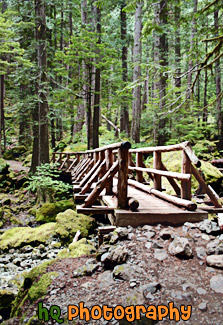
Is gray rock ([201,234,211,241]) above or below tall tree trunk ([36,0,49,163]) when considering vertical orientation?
below

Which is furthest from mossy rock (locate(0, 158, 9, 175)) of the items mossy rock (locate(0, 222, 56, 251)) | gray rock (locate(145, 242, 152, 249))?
gray rock (locate(145, 242, 152, 249))

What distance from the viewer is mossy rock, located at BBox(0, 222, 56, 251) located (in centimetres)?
697

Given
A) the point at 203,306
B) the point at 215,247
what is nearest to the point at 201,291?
→ the point at 203,306

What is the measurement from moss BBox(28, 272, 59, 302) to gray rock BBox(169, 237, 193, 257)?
6.17 ft

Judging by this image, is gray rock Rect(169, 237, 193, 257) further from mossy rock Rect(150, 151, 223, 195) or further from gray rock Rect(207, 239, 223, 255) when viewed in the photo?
mossy rock Rect(150, 151, 223, 195)

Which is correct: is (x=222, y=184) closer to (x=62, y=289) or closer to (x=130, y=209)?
(x=130, y=209)

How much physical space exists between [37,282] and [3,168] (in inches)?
495

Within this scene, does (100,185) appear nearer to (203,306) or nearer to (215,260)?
(215,260)

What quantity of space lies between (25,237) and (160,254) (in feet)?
17.3

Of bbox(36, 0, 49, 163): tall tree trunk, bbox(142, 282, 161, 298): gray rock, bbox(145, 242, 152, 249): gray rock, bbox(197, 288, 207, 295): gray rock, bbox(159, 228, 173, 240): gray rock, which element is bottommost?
bbox(142, 282, 161, 298): gray rock

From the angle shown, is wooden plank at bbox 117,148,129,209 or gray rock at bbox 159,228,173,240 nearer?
gray rock at bbox 159,228,173,240

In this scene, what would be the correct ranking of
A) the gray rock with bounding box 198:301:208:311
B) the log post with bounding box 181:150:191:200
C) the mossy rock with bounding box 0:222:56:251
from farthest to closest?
1. the mossy rock with bounding box 0:222:56:251
2. the log post with bounding box 181:150:191:200
3. the gray rock with bounding box 198:301:208:311

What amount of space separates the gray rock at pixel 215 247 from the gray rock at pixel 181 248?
0.89 feet

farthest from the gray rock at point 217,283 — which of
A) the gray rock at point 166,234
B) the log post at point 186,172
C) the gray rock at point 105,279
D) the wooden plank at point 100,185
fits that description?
the wooden plank at point 100,185
